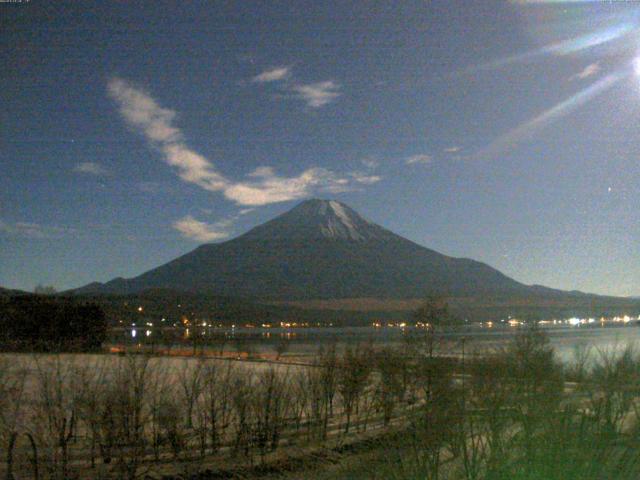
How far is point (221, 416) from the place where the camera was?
16.4 m

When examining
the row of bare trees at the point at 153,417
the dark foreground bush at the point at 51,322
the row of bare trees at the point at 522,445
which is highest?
Answer: the dark foreground bush at the point at 51,322

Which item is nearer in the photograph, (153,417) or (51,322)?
(153,417)

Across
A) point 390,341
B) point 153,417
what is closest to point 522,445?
point 153,417

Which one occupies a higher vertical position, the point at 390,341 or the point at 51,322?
the point at 51,322

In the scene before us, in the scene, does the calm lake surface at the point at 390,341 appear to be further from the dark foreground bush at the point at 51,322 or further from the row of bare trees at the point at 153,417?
the row of bare trees at the point at 153,417

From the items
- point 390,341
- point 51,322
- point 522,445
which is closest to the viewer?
point 522,445

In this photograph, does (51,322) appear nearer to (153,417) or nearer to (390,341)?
(390,341)

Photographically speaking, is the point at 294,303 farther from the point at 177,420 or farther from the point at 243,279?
the point at 177,420

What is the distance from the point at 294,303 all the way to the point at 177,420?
161m

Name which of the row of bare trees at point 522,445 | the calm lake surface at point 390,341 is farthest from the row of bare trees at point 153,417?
the row of bare trees at point 522,445

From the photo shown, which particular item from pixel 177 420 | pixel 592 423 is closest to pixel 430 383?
pixel 177 420

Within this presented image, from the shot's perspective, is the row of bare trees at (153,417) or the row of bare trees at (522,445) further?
the row of bare trees at (153,417)

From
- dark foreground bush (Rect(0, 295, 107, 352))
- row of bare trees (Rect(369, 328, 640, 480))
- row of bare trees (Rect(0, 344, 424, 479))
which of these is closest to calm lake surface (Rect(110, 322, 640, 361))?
dark foreground bush (Rect(0, 295, 107, 352))

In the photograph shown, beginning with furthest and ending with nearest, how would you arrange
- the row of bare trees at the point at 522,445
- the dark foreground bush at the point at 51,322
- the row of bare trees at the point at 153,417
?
the dark foreground bush at the point at 51,322
the row of bare trees at the point at 153,417
the row of bare trees at the point at 522,445
